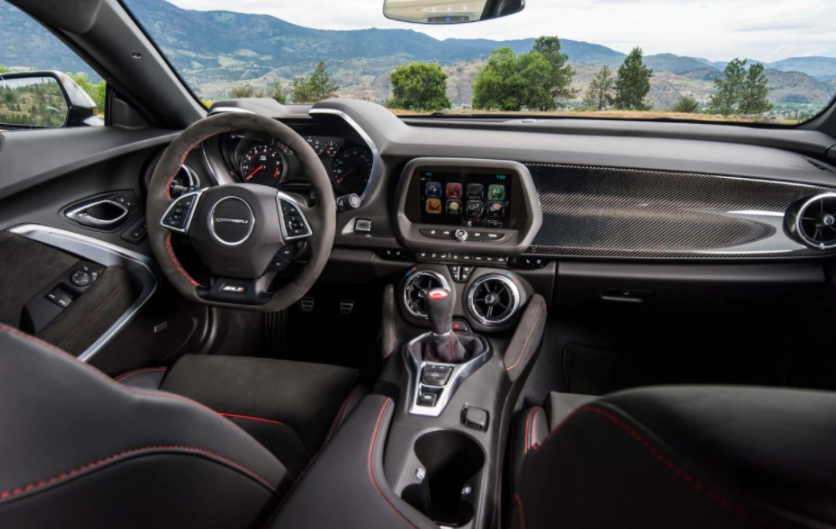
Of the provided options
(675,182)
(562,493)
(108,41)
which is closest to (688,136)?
(675,182)

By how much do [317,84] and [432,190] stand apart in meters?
0.88

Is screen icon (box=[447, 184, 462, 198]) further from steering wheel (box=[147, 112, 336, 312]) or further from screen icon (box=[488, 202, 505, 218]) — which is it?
steering wheel (box=[147, 112, 336, 312])

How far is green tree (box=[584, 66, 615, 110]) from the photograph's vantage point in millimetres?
2529

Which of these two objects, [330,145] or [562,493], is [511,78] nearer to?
[330,145]

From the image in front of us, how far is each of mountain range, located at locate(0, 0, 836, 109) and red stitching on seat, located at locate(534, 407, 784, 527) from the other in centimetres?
219

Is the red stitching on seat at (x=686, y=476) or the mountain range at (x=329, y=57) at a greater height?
the mountain range at (x=329, y=57)

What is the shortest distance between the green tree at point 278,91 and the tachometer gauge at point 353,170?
564 mm

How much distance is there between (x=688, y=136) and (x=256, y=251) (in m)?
1.98

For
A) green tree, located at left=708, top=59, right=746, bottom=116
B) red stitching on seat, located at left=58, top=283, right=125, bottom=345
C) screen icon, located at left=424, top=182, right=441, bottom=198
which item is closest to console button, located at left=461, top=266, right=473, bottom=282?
screen icon, located at left=424, top=182, right=441, bottom=198

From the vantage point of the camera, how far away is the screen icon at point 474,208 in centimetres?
250

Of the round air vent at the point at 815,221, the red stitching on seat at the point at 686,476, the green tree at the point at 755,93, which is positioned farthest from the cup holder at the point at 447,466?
the green tree at the point at 755,93

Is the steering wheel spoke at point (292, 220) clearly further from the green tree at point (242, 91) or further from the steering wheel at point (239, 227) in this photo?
the green tree at point (242, 91)

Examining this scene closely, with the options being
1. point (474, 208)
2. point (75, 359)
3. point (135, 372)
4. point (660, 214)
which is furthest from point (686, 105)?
point (135, 372)

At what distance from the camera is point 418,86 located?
279 cm
